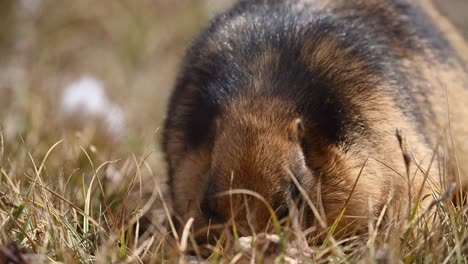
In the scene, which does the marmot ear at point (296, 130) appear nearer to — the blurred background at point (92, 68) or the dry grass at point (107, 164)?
the dry grass at point (107, 164)

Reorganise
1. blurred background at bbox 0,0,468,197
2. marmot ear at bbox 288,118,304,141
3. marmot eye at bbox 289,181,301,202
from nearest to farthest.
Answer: marmot eye at bbox 289,181,301,202
marmot ear at bbox 288,118,304,141
blurred background at bbox 0,0,468,197

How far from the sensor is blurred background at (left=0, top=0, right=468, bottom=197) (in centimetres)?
640

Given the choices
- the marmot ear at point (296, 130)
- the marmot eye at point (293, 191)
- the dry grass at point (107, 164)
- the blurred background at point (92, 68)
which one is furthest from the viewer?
the blurred background at point (92, 68)

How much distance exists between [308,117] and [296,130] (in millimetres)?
161

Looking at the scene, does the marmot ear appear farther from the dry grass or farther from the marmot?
the dry grass

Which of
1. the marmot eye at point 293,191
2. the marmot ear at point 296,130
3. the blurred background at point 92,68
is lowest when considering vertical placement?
the blurred background at point 92,68

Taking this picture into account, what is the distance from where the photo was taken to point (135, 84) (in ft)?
32.3

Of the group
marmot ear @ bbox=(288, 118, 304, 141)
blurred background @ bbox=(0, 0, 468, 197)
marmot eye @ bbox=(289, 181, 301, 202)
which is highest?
marmot ear @ bbox=(288, 118, 304, 141)

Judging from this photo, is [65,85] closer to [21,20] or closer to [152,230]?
[21,20]

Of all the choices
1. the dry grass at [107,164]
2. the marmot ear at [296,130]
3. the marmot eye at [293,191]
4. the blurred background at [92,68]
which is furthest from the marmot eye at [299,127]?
the blurred background at [92,68]

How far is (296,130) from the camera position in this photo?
3633 millimetres

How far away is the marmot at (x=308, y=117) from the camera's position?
3.51 m

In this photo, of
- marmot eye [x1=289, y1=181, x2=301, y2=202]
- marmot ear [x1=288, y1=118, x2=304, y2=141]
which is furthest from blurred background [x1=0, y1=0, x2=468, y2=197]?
marmot eye [x1=289, y1=181, x2=301, y2=202]

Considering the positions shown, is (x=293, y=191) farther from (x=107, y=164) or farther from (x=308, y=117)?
(x=107, y=164)
